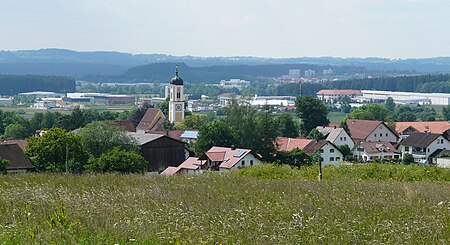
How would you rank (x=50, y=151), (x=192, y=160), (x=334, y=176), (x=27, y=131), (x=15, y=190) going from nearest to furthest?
1. (x=15, y=190)
2. (x=334, y=176)
3. (x=50, y=151)
4. (x=192, y=160)
5. (x=27, y=131)

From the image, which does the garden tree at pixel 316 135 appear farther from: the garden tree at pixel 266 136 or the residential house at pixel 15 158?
the residential house at pixel 15 158

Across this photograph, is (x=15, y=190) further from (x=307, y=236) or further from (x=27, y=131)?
(x=27, y=131)

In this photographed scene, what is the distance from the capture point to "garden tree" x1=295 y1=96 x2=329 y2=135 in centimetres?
5056

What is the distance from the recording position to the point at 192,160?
3275 cm

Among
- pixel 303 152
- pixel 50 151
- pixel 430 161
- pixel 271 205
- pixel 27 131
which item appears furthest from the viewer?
pixel 27 131

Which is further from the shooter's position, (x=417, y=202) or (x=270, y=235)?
(x=417, y=202)

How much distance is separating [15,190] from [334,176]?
283 inches

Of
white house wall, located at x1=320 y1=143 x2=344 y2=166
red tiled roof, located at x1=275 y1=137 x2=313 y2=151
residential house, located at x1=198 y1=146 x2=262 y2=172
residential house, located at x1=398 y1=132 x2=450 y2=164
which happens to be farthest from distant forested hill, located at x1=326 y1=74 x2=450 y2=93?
residential house, located at x1=198 y1=146 x2=262 y2=172

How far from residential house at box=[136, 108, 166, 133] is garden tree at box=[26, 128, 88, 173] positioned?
33497mm

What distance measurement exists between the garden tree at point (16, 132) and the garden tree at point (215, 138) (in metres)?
18.3

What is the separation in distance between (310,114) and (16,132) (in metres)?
20.1

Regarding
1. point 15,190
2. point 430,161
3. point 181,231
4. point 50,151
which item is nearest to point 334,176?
point 15,190

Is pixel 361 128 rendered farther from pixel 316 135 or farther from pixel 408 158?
pixel 408 158

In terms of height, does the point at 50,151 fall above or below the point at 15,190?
below
